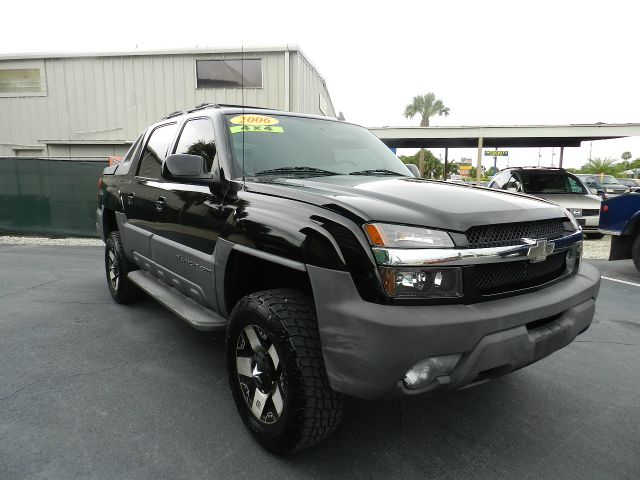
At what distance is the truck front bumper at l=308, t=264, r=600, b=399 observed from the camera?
5.56 feet

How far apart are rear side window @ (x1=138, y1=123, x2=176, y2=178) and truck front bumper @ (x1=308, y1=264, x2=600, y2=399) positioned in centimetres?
224

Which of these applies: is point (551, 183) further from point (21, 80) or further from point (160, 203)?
point (21, 80)

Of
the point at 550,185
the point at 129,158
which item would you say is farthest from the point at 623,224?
the point at 129,158

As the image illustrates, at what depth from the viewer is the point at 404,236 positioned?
1.81m

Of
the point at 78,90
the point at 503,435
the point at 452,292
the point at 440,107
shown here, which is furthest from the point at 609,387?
the point at 440,107

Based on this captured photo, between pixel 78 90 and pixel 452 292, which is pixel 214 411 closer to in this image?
pixel 452 292

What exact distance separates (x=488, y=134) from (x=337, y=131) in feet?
49.5

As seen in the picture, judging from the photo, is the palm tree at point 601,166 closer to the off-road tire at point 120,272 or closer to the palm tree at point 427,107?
the palm tree at point 427,107

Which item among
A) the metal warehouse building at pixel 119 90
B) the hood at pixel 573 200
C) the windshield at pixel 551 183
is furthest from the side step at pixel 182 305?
the metal warehouse building at pixel 119 90

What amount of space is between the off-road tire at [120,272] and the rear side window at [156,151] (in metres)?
0.92

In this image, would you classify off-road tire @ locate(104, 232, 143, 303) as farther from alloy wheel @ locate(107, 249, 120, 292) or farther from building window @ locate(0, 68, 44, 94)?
building window @ locate(0, 68, 44, 94)

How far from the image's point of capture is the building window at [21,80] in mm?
13820

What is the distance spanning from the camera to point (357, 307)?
176cm

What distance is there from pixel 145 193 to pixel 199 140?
2.90ft
